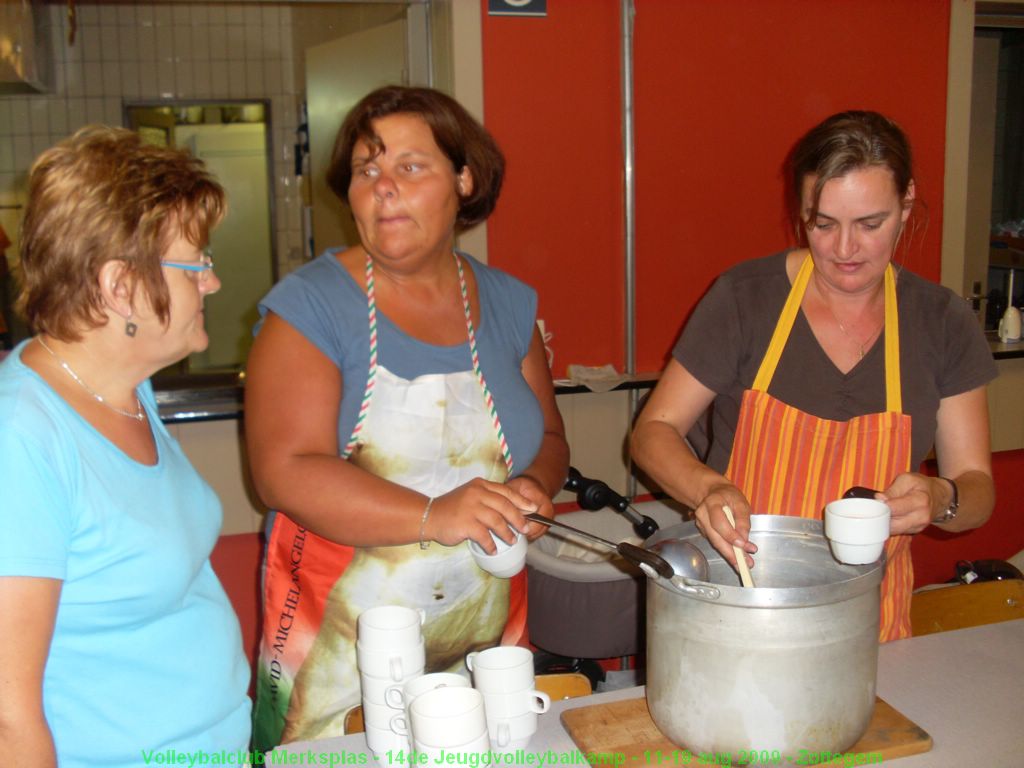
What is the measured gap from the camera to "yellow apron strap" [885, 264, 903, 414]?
1.56 meters

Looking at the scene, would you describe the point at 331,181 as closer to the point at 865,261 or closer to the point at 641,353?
the point at 865,261

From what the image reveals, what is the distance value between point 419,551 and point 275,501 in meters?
0.24

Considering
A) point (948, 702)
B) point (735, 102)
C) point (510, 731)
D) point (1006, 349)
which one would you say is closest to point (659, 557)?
point (510, 731)

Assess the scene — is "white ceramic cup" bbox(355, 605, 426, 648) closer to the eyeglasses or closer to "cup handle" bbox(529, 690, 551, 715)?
"cup handle" bbox(529, 690, 551, 715)

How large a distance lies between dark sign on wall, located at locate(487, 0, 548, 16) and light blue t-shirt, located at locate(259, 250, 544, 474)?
1473 mm

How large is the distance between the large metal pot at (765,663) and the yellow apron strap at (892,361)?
0.51 meters

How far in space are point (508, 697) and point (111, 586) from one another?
0.45m

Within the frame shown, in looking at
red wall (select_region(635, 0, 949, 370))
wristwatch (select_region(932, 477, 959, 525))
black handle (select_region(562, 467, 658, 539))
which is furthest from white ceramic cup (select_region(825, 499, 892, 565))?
red wall (select_region(635, 0, 949, 370))

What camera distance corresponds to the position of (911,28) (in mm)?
3268

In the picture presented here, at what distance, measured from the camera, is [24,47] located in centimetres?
385

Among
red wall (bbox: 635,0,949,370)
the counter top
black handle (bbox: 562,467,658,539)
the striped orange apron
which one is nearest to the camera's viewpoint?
the striped orange apron

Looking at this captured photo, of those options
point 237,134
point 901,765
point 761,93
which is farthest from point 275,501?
point 237,134

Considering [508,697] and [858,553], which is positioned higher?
[858,553]

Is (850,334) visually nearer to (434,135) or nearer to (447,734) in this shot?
(434,135)
